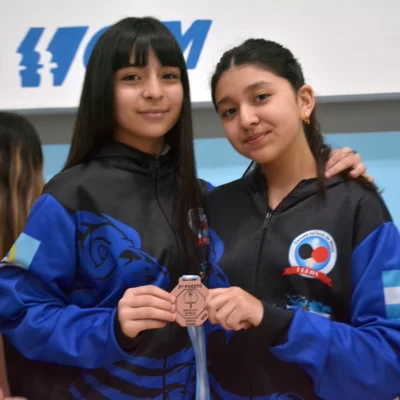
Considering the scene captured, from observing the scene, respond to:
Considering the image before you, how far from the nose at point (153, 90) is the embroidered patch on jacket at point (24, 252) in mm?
369

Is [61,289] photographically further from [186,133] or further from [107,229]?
[186,133]

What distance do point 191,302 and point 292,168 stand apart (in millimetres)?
389

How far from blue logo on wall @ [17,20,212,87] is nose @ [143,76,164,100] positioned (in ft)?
2.65

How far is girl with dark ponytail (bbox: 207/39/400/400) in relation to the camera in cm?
82

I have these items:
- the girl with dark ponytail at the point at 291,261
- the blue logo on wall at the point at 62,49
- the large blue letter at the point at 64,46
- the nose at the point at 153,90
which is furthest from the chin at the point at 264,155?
the large blue letter at the point at 64,46

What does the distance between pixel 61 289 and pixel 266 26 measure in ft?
4.17

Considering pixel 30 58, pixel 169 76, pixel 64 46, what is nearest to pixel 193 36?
pixel 64 46

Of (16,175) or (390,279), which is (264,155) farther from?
(16,175)

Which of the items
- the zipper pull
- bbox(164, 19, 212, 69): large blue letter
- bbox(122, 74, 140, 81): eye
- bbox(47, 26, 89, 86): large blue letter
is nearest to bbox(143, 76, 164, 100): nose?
bbox(122, 74, 140, 81): eye

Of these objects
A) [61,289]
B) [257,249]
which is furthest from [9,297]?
[257,249]

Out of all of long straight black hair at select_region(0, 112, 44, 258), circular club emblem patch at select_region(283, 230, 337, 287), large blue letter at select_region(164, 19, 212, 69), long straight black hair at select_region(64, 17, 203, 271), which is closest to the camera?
circular club emblem patch at select_region(283, 230, 337, 287)

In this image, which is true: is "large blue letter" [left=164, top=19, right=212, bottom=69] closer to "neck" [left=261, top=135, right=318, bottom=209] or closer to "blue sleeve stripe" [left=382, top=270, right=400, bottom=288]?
"neck" [left=261, top=135, right=318, bottom=209]

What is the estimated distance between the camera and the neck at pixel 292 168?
40.1 inches

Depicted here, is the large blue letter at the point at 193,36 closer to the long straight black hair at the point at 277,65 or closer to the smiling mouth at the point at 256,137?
the long straight black hair at the point at 277,65
